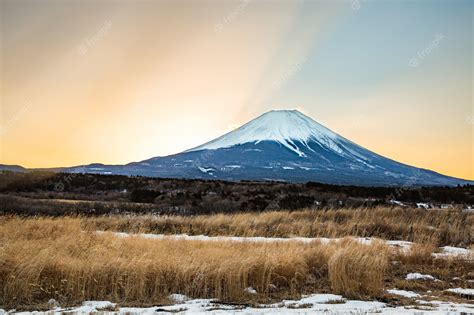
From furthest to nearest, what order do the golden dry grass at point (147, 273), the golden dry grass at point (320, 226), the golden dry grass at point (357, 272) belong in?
the golden dry grass at point (320, 226), the golden dry grass at point (357, 272), the golden dry grass at point (147, 273)

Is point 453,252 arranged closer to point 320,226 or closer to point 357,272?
point 357,272

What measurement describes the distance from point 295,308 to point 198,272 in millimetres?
2145

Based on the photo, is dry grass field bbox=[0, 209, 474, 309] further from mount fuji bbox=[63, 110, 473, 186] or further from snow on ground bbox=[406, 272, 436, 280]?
mount fuji bbox=[63, 110, 473, 186]

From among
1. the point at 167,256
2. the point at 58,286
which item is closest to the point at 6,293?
the point at 58,286

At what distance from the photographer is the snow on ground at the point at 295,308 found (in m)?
6.93

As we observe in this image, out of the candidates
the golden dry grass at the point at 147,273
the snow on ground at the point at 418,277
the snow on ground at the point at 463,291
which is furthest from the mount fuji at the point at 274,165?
the snow on ground at the point at 463,291

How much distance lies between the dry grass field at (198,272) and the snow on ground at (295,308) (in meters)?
0.43

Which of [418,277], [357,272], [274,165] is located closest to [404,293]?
[357,272]

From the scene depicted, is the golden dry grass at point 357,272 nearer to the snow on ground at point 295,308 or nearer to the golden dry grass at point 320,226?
the snow on ground at point 295,308

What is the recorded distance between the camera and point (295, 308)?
7.34 m

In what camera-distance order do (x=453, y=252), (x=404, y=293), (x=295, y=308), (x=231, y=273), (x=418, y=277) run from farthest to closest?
1. (x=453, y=252)
2. (x=418, y=277)
3. (x=231, y=273)
4. (x=404, y=293)
5. (x=295, y=308)

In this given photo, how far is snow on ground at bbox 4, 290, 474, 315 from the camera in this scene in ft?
22.7

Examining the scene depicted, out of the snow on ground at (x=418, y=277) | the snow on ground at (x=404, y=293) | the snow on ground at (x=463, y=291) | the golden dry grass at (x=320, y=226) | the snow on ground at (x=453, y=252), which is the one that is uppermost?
the golden dry grass at (x=320, y=226)

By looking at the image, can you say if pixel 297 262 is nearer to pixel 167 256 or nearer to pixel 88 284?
pixel 167 256
